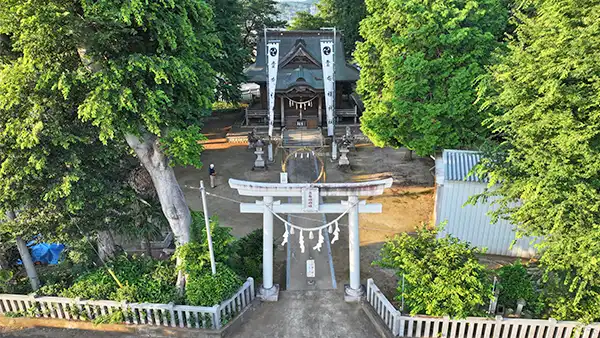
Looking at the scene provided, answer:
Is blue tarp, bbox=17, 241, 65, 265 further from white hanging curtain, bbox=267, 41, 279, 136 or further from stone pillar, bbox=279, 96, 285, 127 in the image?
stone pillar, bbox=279, 96, 285, 127

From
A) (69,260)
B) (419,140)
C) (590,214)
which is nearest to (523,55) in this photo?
(590,214)

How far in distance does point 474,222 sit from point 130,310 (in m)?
10.7

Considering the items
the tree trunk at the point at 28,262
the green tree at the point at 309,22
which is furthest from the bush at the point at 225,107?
the tree trunk at the point at 28,262

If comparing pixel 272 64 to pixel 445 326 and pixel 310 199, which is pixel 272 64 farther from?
pixel 445 326

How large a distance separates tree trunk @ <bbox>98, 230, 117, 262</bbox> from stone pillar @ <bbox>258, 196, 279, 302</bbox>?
4566 mm

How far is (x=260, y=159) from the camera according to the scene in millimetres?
20344

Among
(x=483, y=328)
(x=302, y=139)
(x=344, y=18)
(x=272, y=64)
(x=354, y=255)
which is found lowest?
A: (x=483, y=328)

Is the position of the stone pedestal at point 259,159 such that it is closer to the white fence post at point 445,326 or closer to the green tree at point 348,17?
the white fence post at point 445,326

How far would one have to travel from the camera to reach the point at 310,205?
A: 9844 millimetres

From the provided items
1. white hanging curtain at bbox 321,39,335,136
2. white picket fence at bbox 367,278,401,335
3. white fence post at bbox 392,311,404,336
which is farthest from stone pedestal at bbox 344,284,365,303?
white hanging curtain at bbox 321,39,335,136

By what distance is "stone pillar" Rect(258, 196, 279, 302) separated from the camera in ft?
33.1

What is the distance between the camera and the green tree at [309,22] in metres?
35.2

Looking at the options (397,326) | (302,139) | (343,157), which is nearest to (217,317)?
(397,326)

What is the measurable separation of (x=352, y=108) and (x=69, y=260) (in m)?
19.7
